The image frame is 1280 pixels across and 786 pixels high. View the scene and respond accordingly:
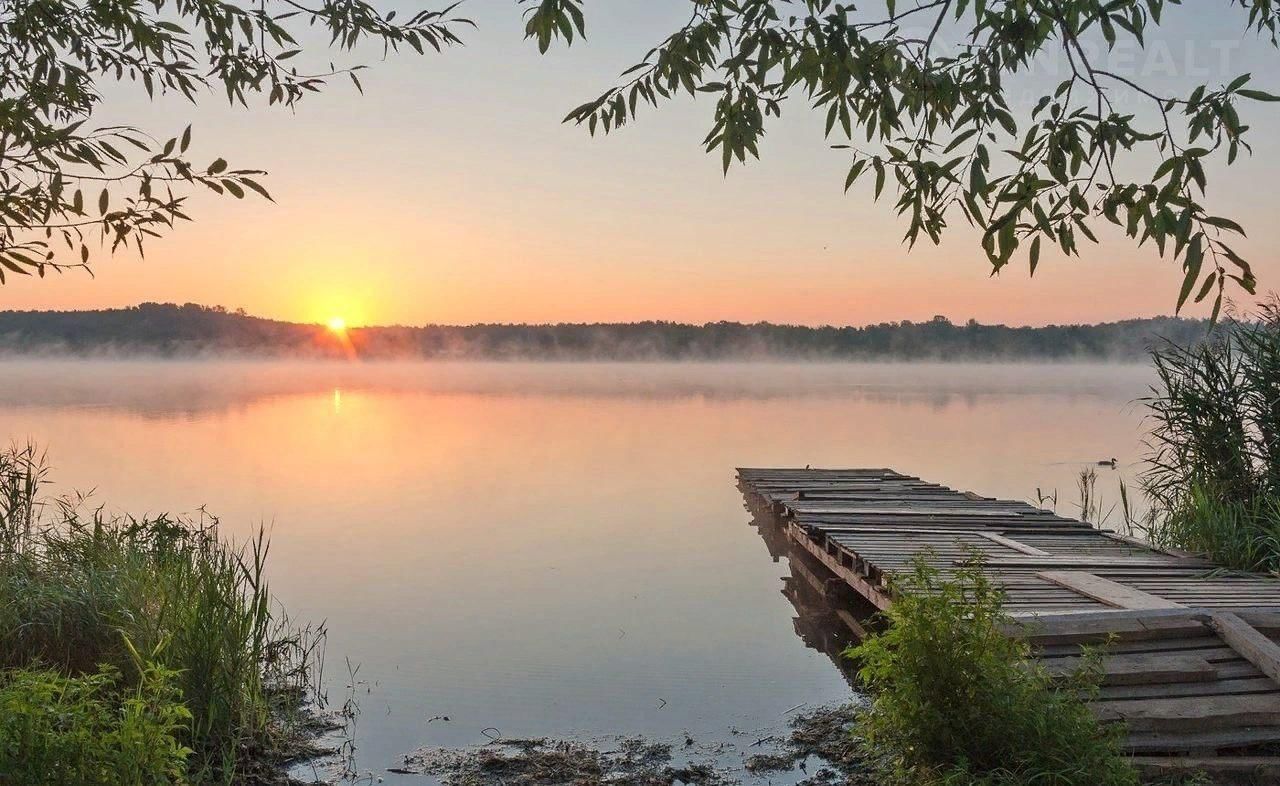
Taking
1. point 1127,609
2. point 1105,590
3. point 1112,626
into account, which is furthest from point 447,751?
point 1105,590

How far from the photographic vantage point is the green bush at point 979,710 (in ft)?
12.6

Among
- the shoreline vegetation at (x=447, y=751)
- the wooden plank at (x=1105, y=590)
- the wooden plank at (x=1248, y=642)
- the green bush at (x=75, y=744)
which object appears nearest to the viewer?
the green bush at (x=75, y=744)

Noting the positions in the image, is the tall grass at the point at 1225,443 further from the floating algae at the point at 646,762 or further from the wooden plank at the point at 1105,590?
the floating algae at the point at 646,762

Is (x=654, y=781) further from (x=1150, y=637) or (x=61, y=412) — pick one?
(x=61, y=412)

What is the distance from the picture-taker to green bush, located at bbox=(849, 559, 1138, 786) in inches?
151

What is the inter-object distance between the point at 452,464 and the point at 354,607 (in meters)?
11.9

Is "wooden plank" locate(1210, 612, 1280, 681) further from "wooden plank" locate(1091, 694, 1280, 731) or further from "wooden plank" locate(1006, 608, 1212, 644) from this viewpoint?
"wooden plank" locate(1091, 694, 1280, 731)

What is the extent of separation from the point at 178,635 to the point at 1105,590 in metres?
4.72

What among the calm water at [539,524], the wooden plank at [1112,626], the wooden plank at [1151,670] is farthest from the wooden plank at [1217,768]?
the calm water at [539,524]

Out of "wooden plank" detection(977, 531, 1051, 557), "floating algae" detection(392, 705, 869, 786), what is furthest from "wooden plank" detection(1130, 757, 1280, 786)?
"wooden plank" detection(977, 531, 1051, 557)

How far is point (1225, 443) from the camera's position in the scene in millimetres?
8062

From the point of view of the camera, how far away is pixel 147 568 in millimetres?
6230

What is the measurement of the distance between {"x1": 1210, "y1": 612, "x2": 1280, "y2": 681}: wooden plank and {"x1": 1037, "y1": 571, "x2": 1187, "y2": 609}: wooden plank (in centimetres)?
33

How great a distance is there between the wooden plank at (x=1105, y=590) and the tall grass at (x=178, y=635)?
4.20 metres
